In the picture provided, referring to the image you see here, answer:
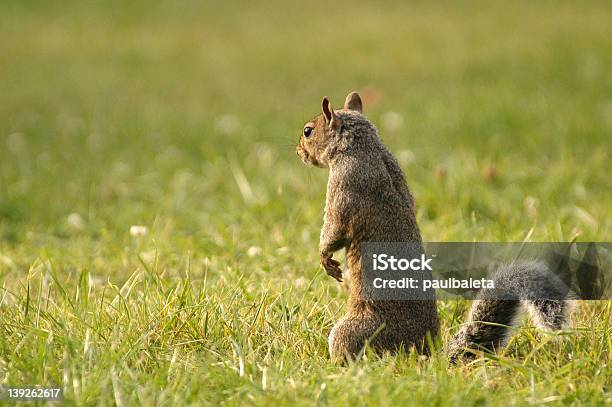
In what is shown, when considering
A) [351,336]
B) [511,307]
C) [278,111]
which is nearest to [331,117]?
→ [351,336]

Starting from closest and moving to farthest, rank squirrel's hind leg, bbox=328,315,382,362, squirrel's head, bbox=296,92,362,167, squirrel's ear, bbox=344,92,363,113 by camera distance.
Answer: squirrel's hind leg, bbox=328,315,382,362, squirrel's head, bbox=296,92,362,167, squirrel's ear, bbox=344,92,363,113

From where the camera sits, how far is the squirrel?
2.92 m

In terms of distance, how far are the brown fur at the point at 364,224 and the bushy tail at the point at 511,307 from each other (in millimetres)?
135

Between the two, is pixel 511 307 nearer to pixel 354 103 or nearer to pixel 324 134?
pixel 324 134

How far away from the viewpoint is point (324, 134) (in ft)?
10.8

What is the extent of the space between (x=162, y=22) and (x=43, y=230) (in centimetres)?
646

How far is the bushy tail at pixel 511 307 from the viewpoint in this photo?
9.61 ft

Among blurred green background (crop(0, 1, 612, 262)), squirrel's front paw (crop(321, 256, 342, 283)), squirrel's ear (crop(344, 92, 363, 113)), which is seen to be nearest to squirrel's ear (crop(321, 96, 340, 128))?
squirrel's ear (crop(344, 92, 363, 113))

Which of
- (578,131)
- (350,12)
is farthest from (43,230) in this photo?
(350,12)

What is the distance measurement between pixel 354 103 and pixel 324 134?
281 mm

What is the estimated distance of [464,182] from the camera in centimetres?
525

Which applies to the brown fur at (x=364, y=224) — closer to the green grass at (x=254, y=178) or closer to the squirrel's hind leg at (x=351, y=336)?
the squirrel's hind leg at (x=351, y=336)

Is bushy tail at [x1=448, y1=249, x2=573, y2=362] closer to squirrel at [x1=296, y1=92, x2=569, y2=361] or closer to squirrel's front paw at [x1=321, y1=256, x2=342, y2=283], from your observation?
squirrel at [x1=296, y1=92, x2=569, y2=361]

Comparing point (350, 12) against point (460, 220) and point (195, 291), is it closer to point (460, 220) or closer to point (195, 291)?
point (460, 220)
